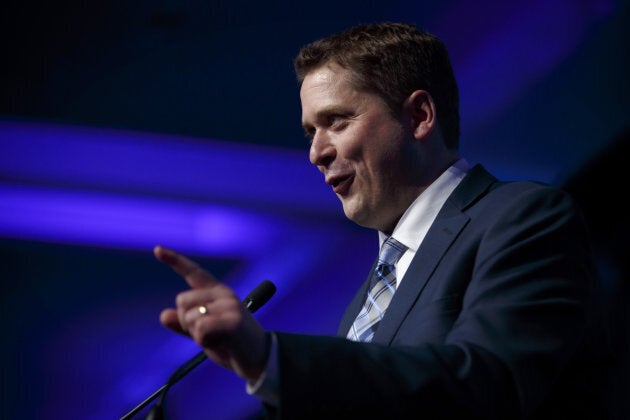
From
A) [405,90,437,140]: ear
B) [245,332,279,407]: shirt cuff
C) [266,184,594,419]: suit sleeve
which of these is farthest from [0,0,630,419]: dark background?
[245,332,279,407]: shirt cuff

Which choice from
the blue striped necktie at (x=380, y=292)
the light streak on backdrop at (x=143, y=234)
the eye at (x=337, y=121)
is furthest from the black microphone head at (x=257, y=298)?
the light streak on backdrop at (x=143, y=234)

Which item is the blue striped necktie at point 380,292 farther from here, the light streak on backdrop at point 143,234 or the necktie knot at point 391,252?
the light streak on backdrop at point 143,234

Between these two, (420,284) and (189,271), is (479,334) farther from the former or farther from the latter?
(189,271)

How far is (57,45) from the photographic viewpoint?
107 inches

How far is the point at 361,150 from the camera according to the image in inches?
71.2

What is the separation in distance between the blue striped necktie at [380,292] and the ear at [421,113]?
31 cm

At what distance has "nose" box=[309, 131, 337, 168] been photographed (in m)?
1.84

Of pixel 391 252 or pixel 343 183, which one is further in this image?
pixel 343 183

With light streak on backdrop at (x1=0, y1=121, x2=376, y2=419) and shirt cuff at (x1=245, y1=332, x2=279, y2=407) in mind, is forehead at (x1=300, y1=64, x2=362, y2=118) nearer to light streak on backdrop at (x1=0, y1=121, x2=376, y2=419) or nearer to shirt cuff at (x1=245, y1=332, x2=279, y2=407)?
light streak on backdrop at (x1=0, y1=121, x2=376, y2=419)

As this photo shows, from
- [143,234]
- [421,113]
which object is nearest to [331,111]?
[421,113]

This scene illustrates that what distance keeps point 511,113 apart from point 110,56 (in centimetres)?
152

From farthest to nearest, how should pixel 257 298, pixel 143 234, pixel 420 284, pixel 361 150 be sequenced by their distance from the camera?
pixel 143 234 < pixel 361 150 < pixel 257 298 < pixel 420 284

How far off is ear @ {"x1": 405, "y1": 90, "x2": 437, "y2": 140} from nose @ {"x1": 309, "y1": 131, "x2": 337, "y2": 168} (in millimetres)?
224

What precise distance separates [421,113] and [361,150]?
8.1 inches
